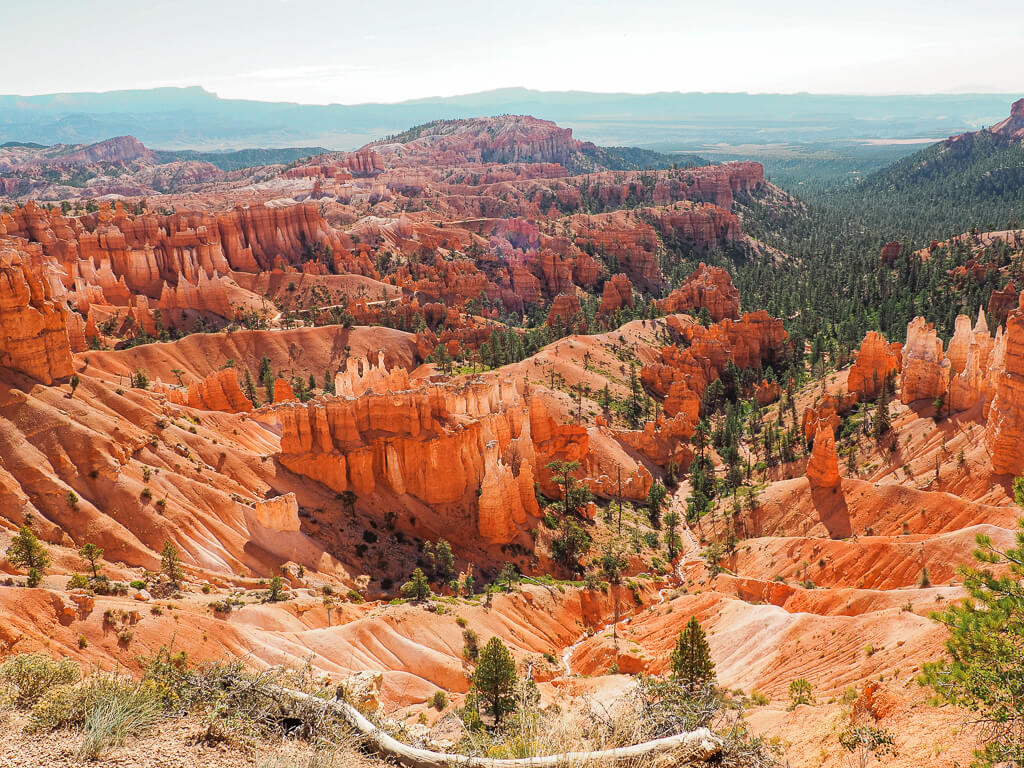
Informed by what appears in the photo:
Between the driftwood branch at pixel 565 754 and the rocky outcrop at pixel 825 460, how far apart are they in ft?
128

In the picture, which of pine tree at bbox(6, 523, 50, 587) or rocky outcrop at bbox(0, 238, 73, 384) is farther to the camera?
rocky outcrop at bbox(0, 238, 73, 384)

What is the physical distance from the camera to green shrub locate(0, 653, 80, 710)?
14.4 m

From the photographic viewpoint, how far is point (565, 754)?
499 inches

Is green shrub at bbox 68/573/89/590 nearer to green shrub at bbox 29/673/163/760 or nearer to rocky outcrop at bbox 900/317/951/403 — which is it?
green shrub at bbox 29/673/163/760

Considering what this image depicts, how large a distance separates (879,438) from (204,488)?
46208mm

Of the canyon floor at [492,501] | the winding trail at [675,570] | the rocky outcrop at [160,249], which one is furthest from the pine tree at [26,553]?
the rocky outcrop at [160,249]

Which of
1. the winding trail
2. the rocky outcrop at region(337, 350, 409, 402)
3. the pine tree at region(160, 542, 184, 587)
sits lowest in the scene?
the winding trail

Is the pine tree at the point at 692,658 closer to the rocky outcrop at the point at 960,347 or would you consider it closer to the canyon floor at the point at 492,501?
the canyon floor at the point at 492,501

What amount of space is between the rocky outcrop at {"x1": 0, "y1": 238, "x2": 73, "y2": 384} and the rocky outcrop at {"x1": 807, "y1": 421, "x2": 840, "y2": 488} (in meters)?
46.5

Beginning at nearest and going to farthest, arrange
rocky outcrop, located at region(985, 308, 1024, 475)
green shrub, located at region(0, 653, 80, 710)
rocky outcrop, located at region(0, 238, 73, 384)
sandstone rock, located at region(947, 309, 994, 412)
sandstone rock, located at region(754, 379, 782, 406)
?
green shrub, located at region(0, 653, 80, 710) < rocky outcrop, located at region(0, 238, 73, 384) < rocky outcrop, located at region(985, 308, 1024, 475) < sandstone rock, located at region(947, 309, 994, 412) < sandstone rock, located at region(754, 379, 782, 406)

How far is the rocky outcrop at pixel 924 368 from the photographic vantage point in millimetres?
55438

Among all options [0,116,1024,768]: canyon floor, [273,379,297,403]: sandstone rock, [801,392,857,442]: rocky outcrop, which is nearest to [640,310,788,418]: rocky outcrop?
[0,116,1024,768]: canyon floor

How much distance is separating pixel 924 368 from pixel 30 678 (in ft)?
192

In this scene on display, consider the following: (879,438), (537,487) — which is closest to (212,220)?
(537,487)
